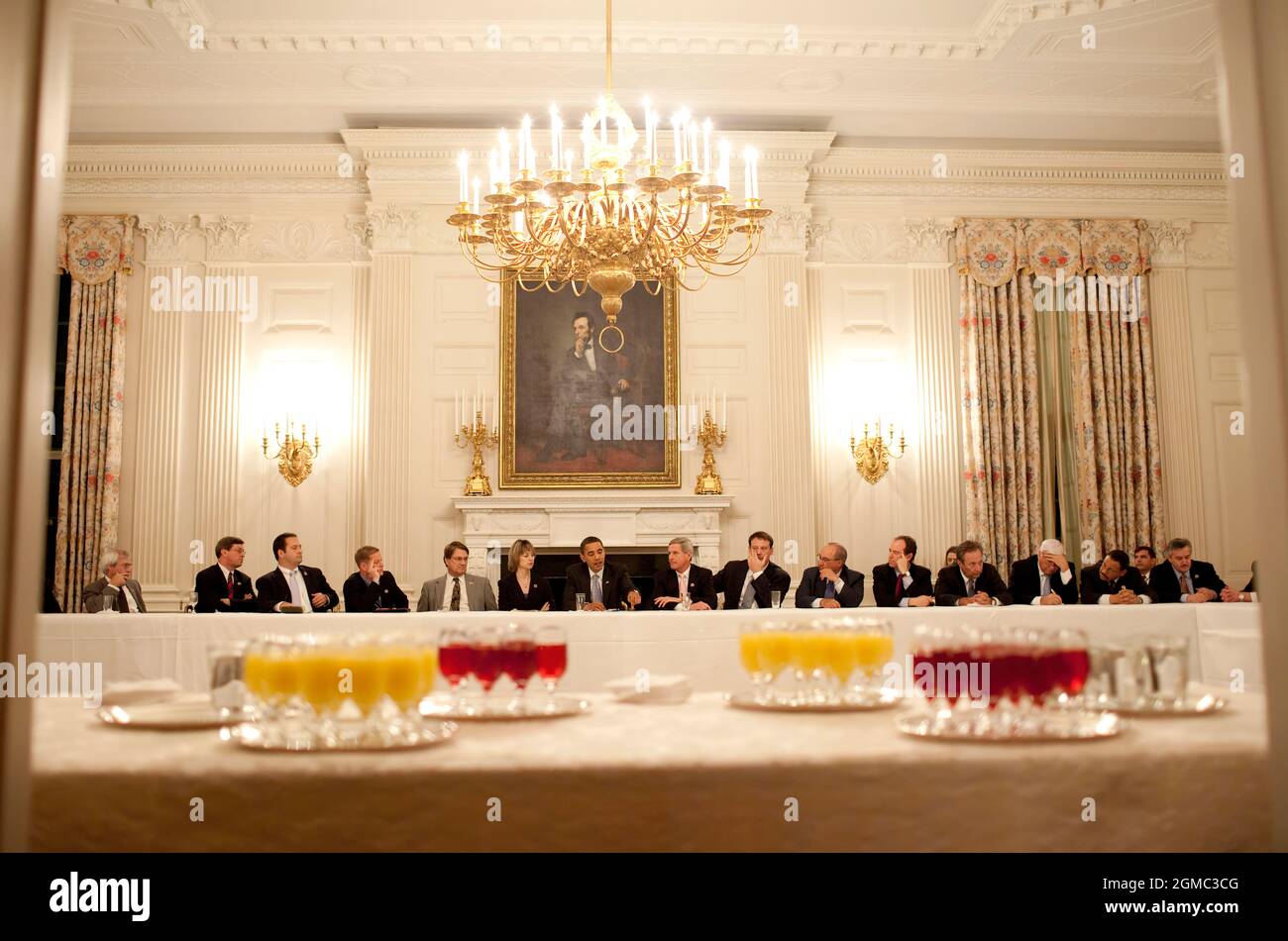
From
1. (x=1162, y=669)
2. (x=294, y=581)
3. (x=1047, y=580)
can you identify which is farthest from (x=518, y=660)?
(x=1047, y=580)

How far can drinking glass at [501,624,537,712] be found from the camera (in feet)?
5.49

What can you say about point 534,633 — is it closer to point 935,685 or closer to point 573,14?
point 935,685

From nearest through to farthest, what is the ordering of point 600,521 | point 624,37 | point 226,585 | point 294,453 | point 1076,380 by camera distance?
point 226,585 → point 624,37 → point 600,521 → point 294,453 → point 1076,380

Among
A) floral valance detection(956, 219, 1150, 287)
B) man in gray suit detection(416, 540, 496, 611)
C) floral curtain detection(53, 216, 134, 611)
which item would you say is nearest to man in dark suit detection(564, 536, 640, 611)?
man in gray suit detection(416, 540, 496, 611)

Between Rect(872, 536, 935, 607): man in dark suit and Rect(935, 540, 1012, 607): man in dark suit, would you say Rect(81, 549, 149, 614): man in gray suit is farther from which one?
Rect(935, 540, 1012, 607): man in dark suit

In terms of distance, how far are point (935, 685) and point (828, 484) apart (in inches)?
295

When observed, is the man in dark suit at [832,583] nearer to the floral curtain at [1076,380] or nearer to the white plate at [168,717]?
the floral curtain at [1076,380]

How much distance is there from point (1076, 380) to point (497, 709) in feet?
28.3

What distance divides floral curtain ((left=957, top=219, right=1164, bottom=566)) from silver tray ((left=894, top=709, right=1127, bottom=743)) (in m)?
7.65

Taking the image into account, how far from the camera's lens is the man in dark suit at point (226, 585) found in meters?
6.51

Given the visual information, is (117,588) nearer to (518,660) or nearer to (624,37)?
(624,37)

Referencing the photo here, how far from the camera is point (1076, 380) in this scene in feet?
30.1
